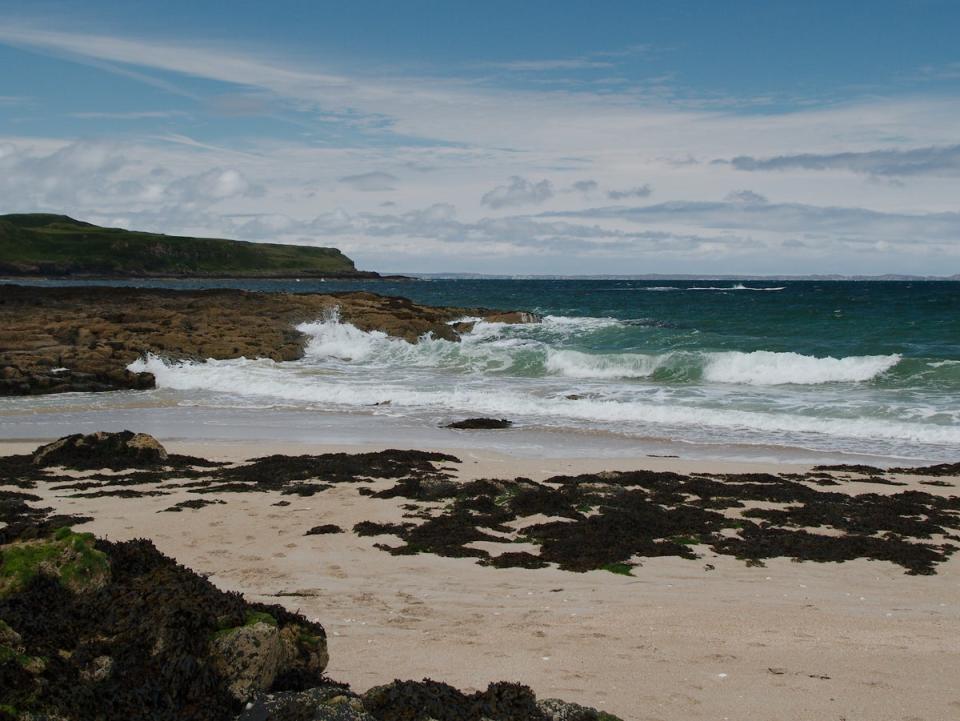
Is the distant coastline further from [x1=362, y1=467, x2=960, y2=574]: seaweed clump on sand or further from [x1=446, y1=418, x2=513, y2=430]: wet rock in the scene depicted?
[x1=362, y1=467, x2=960, y2=574]: seaweed clump on sand

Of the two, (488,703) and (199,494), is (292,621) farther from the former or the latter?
(199,494)

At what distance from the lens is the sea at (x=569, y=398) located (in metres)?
17.5

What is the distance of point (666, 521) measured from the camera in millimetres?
10109

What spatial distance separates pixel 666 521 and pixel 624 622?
3637 mm

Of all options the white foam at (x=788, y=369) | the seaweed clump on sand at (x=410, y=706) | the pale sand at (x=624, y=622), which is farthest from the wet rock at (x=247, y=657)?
the white foam at (x=788, y=369)

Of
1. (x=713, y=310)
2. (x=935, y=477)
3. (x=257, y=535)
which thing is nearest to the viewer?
(x=257, y=535)

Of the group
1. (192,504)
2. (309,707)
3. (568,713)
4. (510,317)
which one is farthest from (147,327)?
(568,713)

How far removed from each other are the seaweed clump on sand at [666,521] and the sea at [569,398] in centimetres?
350

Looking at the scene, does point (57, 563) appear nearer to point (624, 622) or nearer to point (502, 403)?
point (624, 622)

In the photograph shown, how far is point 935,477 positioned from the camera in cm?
1374

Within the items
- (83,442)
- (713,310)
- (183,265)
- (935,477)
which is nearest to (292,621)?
(83,442)

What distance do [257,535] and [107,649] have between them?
5545 millimetres

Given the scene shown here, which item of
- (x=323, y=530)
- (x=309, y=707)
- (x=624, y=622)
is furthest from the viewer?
(x=323, y=530)

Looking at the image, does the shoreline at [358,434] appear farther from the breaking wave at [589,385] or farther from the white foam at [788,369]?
the white foam at [788,369]
